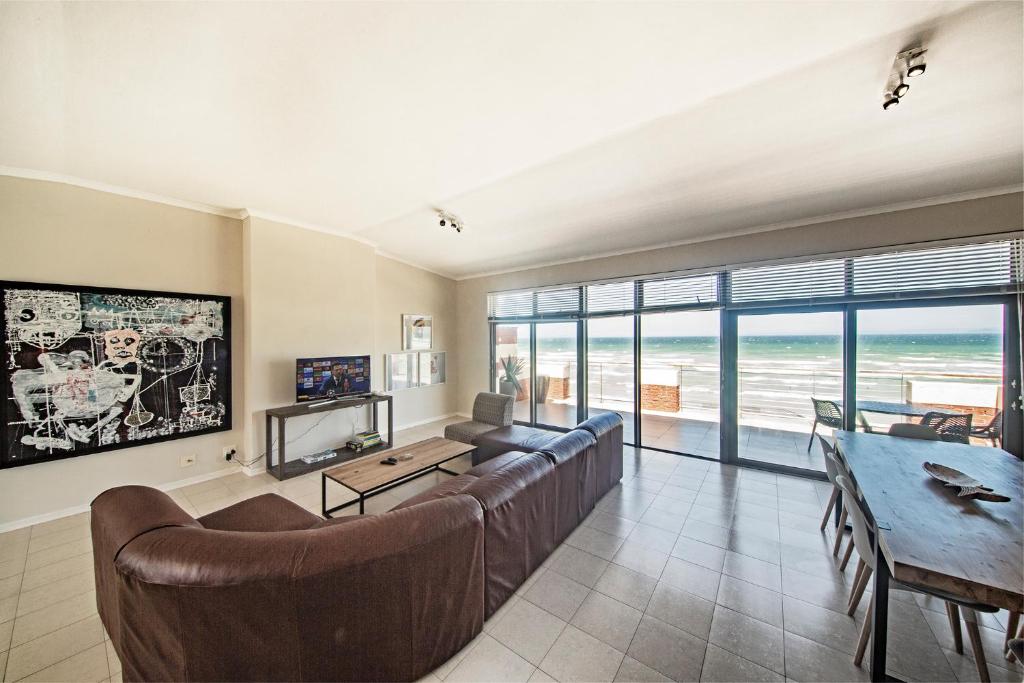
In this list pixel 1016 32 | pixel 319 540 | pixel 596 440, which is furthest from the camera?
pixel 596 440

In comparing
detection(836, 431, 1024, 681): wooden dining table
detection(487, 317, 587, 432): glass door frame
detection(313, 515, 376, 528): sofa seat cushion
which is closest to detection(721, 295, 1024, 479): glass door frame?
detection(836, 431, 1024, 681): wooden dining table

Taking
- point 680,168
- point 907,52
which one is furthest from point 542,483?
point 907,52

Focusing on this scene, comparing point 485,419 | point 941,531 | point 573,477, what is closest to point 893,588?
point 941,531

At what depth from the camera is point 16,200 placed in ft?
8.70

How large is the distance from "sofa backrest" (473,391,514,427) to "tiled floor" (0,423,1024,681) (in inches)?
70.6

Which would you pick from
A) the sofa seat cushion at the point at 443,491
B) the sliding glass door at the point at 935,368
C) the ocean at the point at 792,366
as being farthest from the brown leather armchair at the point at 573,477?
the sliding glass door at the point at 935,368

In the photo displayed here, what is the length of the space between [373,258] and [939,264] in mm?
6245

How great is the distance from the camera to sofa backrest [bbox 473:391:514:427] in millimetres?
4375

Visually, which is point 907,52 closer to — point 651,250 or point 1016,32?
point 1016,32

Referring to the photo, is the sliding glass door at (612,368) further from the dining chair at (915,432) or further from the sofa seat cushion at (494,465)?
the sofa seat cushion at (494,465)

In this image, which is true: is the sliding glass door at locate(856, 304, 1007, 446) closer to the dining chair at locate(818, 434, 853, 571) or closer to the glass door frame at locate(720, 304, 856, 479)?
the glass door frame at locate(720, 304, 856, 479)

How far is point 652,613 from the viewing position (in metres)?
1.85

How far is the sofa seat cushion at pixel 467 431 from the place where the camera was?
402 cm

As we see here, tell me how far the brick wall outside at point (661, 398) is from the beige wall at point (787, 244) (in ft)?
5.61
